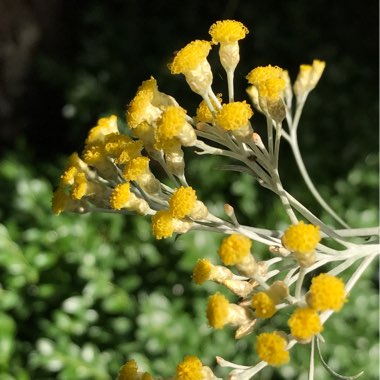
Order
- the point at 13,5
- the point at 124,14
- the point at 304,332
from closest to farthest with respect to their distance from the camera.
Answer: the point at 304,332 → the point at 13,5 → the point at 124,14

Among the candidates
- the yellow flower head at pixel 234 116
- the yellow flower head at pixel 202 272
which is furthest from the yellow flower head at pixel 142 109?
the yellow flower head at pixel 202 272

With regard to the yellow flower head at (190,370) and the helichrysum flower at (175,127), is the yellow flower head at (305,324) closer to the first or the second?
the yellow flower head at (190,370)

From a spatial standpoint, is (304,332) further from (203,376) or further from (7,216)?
(7,216)

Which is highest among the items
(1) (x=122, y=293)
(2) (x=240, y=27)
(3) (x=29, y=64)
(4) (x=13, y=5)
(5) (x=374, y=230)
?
(4) (x=13, y=5)

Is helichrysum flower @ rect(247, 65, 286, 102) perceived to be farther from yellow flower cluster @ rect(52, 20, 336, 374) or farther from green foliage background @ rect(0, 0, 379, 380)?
green foliage background @ rect(0, 0, 379, 380)

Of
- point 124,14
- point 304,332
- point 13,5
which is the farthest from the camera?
point 124,14

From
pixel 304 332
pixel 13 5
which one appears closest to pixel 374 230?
pixel 304 332

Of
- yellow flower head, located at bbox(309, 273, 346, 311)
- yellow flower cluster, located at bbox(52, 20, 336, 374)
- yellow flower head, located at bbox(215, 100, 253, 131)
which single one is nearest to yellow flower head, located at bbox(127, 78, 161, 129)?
yellow flower cluster, located at bbox(52, 20, 336, 374)

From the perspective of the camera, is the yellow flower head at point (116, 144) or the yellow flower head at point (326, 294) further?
the yellow flower head at point (116, 144)
